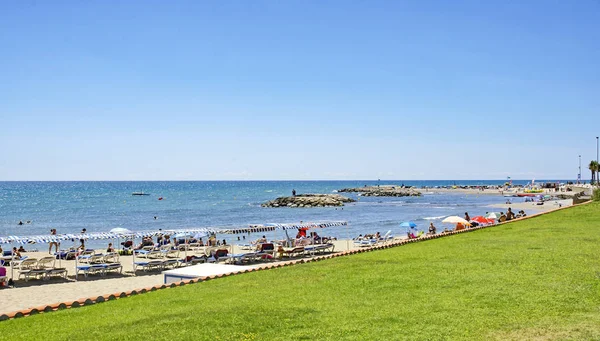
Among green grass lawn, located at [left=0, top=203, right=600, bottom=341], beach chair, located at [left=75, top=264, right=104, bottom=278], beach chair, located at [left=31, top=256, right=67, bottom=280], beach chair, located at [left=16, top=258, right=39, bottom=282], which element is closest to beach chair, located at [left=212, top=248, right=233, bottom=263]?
beach chair, located at [left=75, top=264, right=104, bottom=278]

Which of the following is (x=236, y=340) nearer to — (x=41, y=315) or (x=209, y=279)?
(x=41, y=315)

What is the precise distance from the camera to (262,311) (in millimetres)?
9719

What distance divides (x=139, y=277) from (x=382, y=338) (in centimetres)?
1498

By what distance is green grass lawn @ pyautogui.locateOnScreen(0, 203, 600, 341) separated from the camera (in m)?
8.16

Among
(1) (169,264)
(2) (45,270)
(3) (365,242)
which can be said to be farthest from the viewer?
(3) (365,242)

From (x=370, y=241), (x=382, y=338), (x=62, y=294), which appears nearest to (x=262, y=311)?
(x=382, y=338)

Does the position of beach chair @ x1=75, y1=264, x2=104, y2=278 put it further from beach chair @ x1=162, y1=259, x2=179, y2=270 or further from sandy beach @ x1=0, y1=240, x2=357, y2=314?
beach chair @ x1=162, y1=259, x2=179, y2=270

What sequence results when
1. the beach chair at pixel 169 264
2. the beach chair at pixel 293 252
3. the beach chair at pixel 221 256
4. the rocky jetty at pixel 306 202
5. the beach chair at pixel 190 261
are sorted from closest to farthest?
1. the beach chair at pixel 169 264
2. the beach chair at pixel 190 261
3. the beach chair at pixel 221 256
4. the beach chair at pixel 293 252
5. the rocky jetty at pixel 306 202

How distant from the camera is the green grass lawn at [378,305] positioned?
8.16 metres

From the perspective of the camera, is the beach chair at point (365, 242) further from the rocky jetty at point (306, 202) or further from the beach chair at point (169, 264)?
the rocky jetty at point (306, 202)

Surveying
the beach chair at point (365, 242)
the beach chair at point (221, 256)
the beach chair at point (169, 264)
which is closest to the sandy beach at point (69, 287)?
the beach chair at point (169, 264)

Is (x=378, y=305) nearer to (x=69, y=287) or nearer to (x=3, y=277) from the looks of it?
(x=69, y=287)

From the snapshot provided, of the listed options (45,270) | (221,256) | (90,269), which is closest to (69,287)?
(45,270)

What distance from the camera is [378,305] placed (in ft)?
31.9
